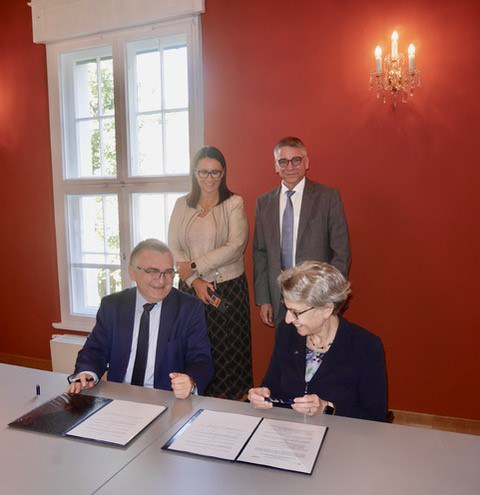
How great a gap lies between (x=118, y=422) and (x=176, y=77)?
2.87 metres

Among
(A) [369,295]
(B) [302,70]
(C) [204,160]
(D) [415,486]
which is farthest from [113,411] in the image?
(B) [302,70]

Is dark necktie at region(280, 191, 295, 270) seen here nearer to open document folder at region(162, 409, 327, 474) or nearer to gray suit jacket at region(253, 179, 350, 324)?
gray suit jacket at region(253, 179, 350, 324)

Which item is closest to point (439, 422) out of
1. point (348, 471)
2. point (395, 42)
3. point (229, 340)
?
point (229, 340)

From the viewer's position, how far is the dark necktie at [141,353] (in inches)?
79.0

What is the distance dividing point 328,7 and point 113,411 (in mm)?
2751

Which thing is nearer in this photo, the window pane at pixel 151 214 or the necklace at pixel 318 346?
the necklace at pixel 318 346

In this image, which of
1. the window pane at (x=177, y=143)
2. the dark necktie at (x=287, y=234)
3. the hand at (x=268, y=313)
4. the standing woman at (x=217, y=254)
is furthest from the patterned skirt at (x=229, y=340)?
the window pane at (x=177, y=143)

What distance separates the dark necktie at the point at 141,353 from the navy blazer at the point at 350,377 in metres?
0.60

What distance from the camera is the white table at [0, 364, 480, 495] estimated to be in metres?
1.18

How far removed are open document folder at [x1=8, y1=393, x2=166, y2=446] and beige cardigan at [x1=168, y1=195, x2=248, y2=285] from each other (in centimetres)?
125

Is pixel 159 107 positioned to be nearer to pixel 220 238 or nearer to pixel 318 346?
pixel 220 238

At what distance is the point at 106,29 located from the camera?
12.4 feet

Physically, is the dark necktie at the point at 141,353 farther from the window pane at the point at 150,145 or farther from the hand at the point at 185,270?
the window pane at the point at 150,145

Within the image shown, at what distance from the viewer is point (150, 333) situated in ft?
6.74
